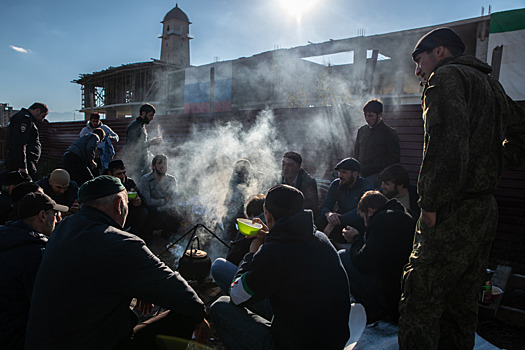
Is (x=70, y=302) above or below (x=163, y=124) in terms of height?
below

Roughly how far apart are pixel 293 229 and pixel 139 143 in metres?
5.19

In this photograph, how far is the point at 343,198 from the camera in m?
4.53

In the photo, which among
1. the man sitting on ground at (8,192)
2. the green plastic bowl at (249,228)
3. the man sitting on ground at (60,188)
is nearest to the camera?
the green plastic bowl at (249,228)

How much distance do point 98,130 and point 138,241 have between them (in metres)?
5.29

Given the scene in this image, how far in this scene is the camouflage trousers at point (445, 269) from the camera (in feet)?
5.98

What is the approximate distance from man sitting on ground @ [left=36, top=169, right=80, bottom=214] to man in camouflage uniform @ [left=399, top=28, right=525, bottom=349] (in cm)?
404

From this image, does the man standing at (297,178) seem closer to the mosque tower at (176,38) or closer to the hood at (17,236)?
the hood at (17,236)

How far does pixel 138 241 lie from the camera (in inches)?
70.4

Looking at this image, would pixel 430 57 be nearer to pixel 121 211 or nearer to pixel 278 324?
pixel 278 324

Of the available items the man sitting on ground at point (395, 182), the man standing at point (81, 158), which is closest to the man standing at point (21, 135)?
the man standing at point (81, 158)

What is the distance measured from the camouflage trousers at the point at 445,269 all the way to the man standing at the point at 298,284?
38 cm

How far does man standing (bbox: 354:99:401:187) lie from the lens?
4602 mm

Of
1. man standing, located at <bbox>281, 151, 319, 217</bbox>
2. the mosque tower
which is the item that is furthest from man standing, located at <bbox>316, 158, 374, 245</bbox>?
the mosque tower

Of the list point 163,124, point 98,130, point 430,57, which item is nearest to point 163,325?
point 430,57
